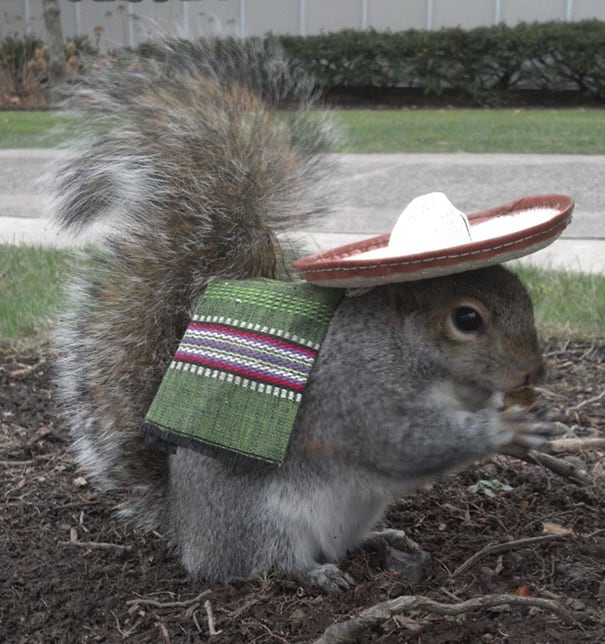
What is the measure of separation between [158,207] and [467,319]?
65cm

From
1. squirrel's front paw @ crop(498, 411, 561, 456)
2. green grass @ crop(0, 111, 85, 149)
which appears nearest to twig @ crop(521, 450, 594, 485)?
squirrel's front paw @ crop(498, 411, 561, 456)

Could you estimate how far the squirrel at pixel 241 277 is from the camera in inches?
68.0

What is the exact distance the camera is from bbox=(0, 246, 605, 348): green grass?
3383 millimetres

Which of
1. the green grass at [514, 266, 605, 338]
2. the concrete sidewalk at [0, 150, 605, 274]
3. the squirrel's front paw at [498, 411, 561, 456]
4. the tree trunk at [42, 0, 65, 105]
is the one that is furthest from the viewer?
the tree trunk at [42, 0, 65, 105]

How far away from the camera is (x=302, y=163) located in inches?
82.8

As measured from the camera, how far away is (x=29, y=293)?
3924 mm

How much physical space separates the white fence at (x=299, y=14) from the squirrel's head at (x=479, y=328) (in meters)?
13.2

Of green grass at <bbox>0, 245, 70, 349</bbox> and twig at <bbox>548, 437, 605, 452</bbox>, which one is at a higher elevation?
twig at <bbox>548, 437, 605, 452</bbox>

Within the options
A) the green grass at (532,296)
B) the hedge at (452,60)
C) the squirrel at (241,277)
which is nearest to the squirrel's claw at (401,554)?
the squirrel at (241,277)

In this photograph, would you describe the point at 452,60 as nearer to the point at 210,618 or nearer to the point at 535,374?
the point at 535,374

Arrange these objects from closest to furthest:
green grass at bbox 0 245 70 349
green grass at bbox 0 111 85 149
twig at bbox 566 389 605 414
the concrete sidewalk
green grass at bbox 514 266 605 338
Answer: twig at bbox 566 389 605 414
green grass at bbox 514 266 605 338
green grass at bbox 0 245 70 349
the concrete sidewalk
green grass at bbox 0 111 85 149

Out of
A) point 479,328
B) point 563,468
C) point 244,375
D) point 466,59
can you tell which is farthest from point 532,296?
point 466,59

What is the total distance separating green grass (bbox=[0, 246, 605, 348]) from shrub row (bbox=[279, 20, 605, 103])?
31.5ft

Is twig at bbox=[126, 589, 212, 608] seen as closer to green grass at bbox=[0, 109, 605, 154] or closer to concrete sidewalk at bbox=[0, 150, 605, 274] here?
concrete sidewalk at bbox=[0, 150, 605, 274]
